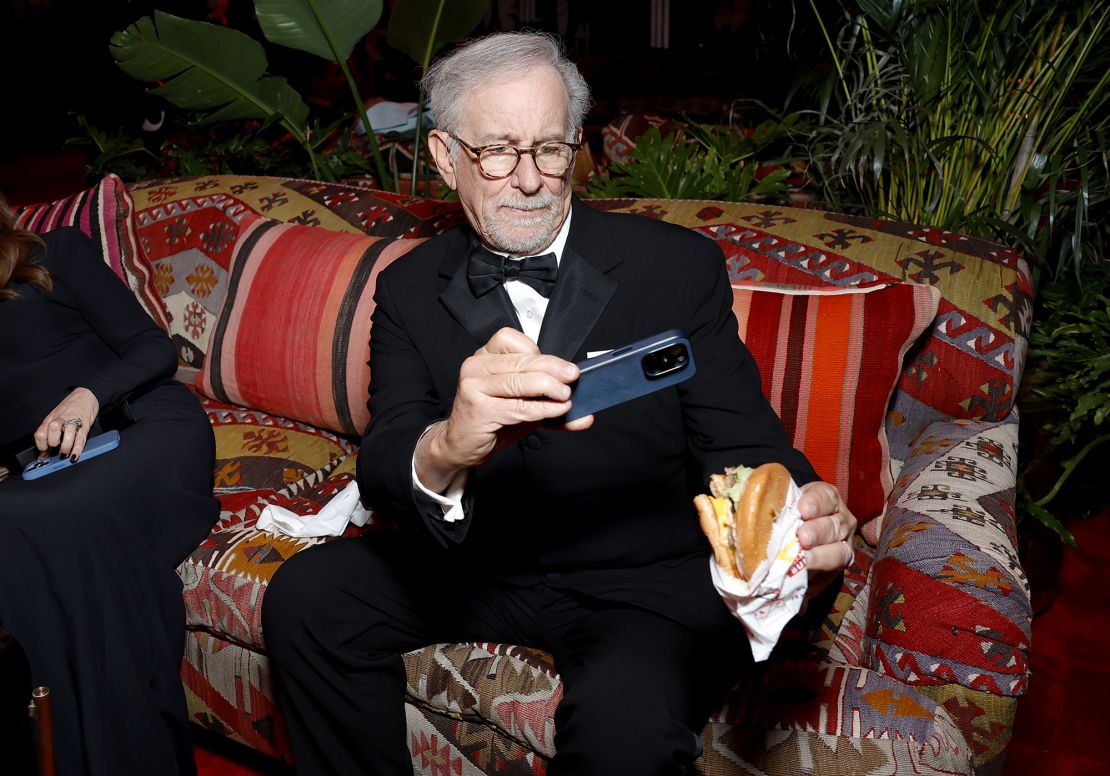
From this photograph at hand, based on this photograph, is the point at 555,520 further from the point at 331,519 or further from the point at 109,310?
the point at 109,310

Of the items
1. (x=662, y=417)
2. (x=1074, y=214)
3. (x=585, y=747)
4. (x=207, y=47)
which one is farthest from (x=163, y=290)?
(x=1074, y=214)

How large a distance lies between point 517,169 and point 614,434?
45 cm

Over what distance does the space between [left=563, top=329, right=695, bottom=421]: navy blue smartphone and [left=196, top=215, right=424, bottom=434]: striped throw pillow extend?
1.07m

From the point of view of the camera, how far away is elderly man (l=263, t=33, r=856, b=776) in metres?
1.39

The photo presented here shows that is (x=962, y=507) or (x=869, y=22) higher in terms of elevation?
(x=869, y=22)

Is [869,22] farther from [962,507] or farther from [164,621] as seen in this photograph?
[164,621]

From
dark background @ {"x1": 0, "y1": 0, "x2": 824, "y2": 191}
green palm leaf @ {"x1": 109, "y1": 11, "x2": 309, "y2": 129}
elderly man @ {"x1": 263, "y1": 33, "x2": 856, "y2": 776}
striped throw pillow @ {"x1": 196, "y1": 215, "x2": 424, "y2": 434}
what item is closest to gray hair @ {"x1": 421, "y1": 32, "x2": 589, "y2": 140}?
elderly man @ {"x1": 263, "y1": 33, "x2": 856, "y2": 776}

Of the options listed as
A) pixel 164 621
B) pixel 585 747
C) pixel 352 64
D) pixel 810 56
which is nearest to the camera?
pixel 585 747

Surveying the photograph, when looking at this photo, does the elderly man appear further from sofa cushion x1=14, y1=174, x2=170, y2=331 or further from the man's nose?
sofa cushion x1=14, y1=174, x2=170, y2=331

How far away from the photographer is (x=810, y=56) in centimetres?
252

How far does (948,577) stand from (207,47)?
2.50 metres

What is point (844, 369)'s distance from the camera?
1607 millimetres

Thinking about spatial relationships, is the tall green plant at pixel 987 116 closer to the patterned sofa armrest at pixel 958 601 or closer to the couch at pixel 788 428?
the couch at pixel 788 428

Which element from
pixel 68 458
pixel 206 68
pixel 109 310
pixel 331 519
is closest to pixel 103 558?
pixel 68 458
